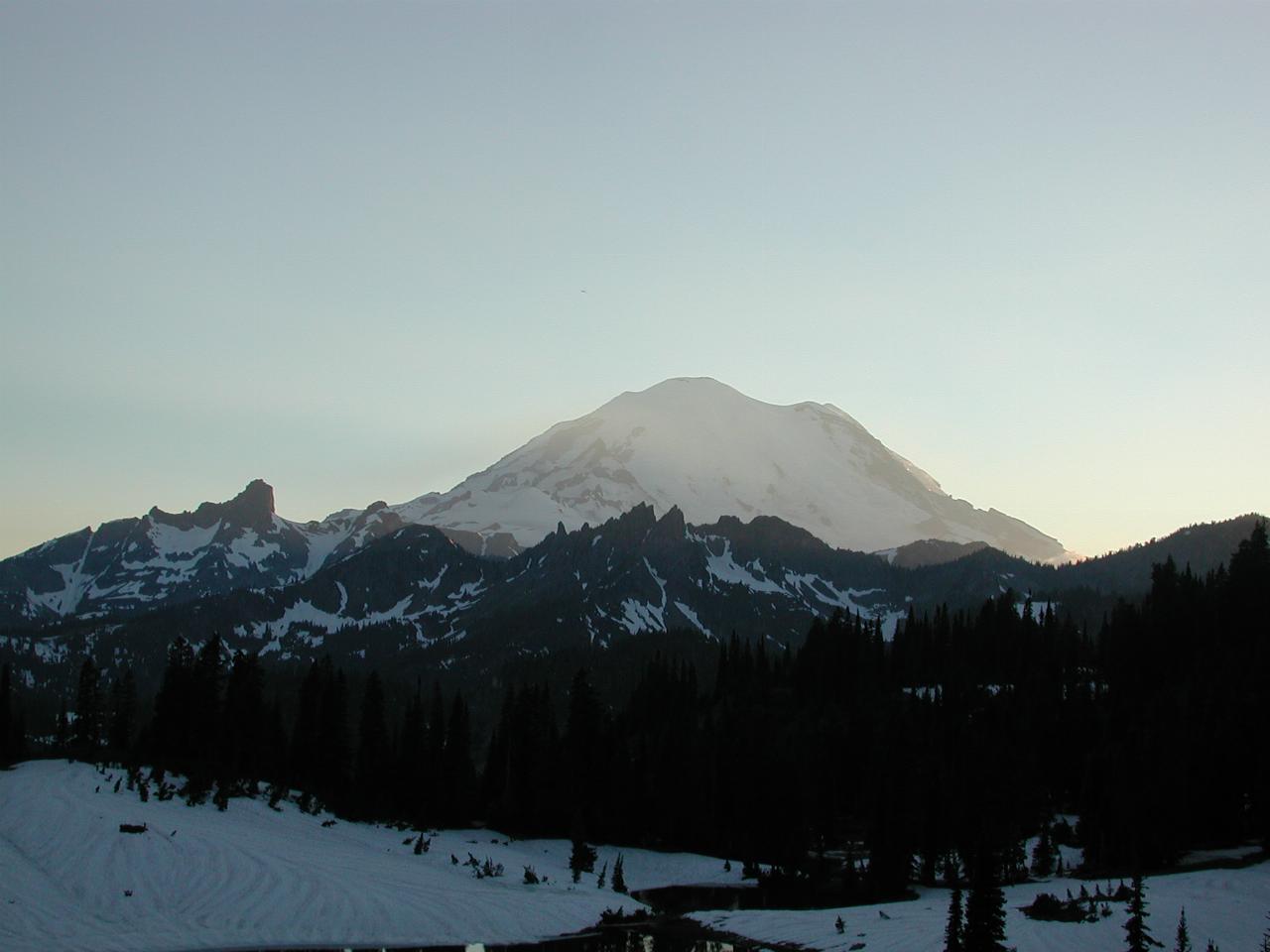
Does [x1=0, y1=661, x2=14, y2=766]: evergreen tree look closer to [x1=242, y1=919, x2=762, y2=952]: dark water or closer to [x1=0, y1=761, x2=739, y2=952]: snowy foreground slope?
[x1=0, y1=761, x2=739, y2=952]: snowy foreground slope

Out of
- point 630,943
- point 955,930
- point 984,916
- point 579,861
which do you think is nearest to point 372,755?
point 579,861

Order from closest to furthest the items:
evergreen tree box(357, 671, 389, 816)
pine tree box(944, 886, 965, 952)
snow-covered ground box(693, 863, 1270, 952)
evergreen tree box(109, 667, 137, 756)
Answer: pine tree box(944, 886, 965, 952) < snow-covered ground box(693, 863, 1270, 952) < evergreen tree box(357, 671, 389, 816) < evergreen tree box(109, 667, 137, 756)

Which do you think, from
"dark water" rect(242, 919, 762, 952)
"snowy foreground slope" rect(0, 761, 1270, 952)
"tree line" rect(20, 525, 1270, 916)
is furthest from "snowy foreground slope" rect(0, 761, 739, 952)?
"tree line" rect(20, 525, 1270, 916)

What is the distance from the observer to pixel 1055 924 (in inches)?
2212

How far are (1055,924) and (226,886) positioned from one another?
A: 3730cm

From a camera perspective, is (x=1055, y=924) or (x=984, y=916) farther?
(x=1055, y=924)

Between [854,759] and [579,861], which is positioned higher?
[854,759]

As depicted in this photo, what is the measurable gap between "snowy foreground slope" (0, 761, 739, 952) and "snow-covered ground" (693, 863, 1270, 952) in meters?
10.5

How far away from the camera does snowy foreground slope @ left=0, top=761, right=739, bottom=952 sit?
52906 millimetres

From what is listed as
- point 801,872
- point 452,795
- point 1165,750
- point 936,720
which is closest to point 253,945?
point 801,872

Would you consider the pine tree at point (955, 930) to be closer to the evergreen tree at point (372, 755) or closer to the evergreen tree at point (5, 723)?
the evergreen tree at point (372, 755)

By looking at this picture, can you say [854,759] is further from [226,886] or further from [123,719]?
[226,886]

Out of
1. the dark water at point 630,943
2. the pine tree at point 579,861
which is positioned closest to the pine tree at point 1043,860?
the dark water at point 630,943

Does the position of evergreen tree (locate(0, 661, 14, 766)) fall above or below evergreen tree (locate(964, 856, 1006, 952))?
above
